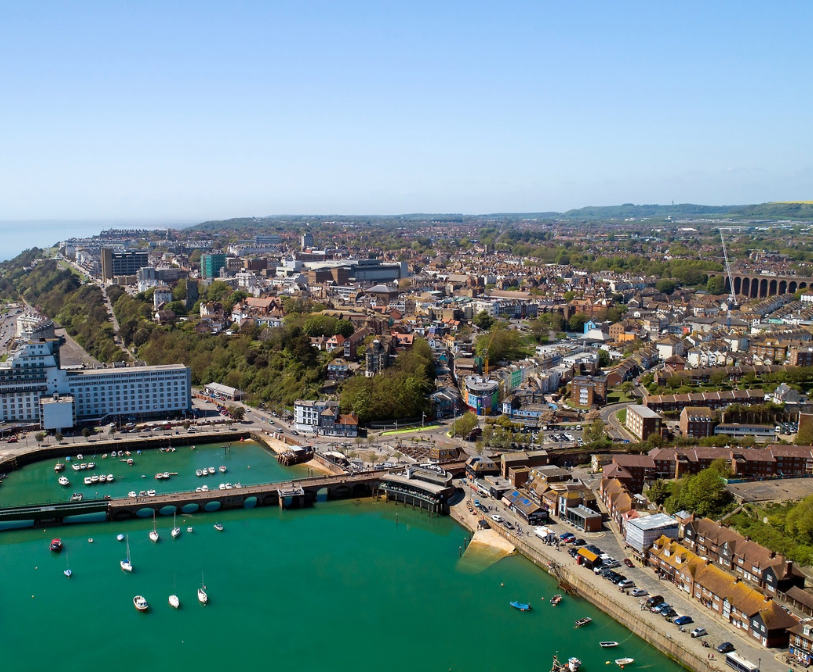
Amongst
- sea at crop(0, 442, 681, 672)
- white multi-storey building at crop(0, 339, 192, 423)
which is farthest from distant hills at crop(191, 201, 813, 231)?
sea at crop(0, 442, 681, 672)

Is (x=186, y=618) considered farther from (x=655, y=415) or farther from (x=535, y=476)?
(x=655, y=415)

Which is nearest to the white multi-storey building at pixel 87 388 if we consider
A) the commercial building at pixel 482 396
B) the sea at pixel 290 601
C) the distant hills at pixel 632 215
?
the sea at pixel 290 601

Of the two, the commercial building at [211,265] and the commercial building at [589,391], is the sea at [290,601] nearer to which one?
the commercial building at [589,391]

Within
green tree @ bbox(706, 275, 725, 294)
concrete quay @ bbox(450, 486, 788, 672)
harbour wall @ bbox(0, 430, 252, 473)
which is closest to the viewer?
concrete quay @ bbox(450, 486, 788, 672)

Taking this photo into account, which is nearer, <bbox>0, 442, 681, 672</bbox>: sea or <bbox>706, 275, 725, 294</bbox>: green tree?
<bbox>0, 442, 681, 672</bbox>: sea

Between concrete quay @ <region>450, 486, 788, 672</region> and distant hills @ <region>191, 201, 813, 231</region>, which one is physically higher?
distant hills @ <region>191, 201, 813, 231</region>

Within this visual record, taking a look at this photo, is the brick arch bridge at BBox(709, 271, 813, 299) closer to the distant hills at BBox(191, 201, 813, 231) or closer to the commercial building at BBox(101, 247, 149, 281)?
the commercial building at BBox(101, 247, 149, 281)

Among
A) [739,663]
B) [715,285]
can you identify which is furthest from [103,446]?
[715,285]
